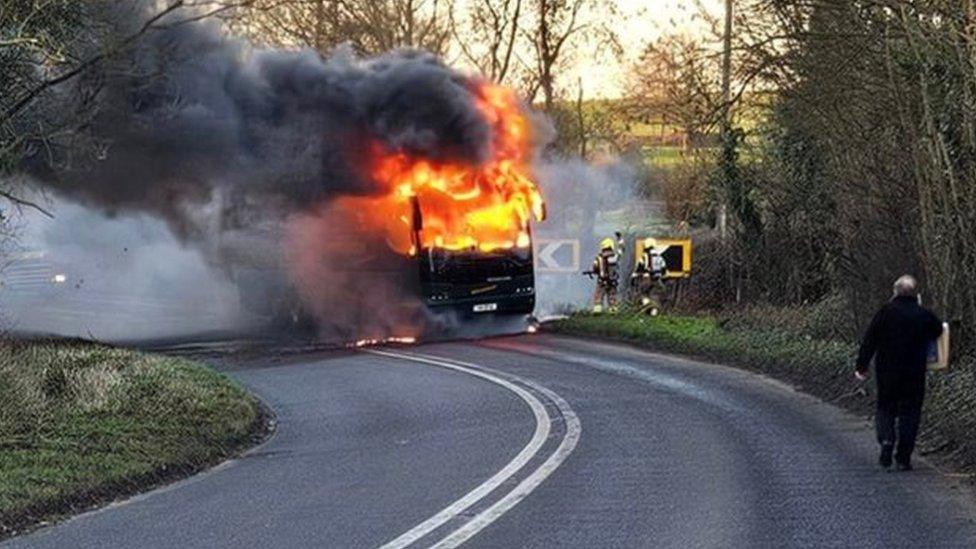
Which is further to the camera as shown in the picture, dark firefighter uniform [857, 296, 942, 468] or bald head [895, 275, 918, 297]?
bald head [895, 275, 918, 297]

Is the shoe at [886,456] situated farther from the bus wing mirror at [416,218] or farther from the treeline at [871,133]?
the bus wing mirror at [416,218]

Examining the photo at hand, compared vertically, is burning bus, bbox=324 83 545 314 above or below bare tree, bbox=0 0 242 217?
below

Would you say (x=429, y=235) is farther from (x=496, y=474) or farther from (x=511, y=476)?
(x=511, y=476)

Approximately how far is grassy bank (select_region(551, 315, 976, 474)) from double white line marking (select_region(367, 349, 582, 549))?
10.5 feet

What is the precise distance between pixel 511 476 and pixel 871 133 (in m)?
8.51

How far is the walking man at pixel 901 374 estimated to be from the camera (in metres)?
10.7

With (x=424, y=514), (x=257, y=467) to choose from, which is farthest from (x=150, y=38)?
(x=424, y=514)

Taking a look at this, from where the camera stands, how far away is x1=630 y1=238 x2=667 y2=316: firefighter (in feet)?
92.7

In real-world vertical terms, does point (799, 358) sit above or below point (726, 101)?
below

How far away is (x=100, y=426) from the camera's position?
43.2 feet

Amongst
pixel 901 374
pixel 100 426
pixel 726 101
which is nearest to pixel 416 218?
pixel 726 101

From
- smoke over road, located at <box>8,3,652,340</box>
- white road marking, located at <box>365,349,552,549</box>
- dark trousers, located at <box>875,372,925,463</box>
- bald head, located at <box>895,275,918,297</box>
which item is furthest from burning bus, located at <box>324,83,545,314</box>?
dark trousers, located at <box>875,372,925,463</box>

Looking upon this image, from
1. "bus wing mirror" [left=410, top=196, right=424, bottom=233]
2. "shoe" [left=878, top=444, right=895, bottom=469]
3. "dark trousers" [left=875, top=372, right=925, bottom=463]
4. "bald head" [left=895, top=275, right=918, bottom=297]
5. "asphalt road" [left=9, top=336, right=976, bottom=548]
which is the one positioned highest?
"bus wing mirror" [left=410, top=196, right=424, bottom=233]

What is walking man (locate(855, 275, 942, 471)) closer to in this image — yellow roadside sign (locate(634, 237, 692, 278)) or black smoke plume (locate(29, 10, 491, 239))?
black smoke plume (locate(29, 10, 491, 239))
